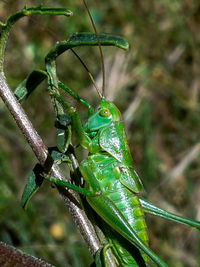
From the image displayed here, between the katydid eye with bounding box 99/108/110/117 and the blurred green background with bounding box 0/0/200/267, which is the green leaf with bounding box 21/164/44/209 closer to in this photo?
the katydid eye with bounding box 99/108/110/117

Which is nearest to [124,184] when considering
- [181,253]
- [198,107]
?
[181,253]

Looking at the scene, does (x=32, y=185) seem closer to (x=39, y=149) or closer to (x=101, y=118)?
(x=39, y=149)

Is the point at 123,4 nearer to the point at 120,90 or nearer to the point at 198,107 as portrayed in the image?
the point at 120,90

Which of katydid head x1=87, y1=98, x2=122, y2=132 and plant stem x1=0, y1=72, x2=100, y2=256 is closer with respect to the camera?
plant stem x1=0, y1=72, x2=100, y2=256

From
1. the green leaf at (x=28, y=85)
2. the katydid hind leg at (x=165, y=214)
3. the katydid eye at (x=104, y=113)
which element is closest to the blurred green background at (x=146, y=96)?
the katydid eye at (x=104, y=113)

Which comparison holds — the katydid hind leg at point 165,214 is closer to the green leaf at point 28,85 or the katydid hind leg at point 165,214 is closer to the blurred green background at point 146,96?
the green leaf at point 28,85

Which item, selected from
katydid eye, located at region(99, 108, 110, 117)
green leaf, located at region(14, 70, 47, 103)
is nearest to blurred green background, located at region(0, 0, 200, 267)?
katydid eye, located at region(99, 108, 110, 117)
